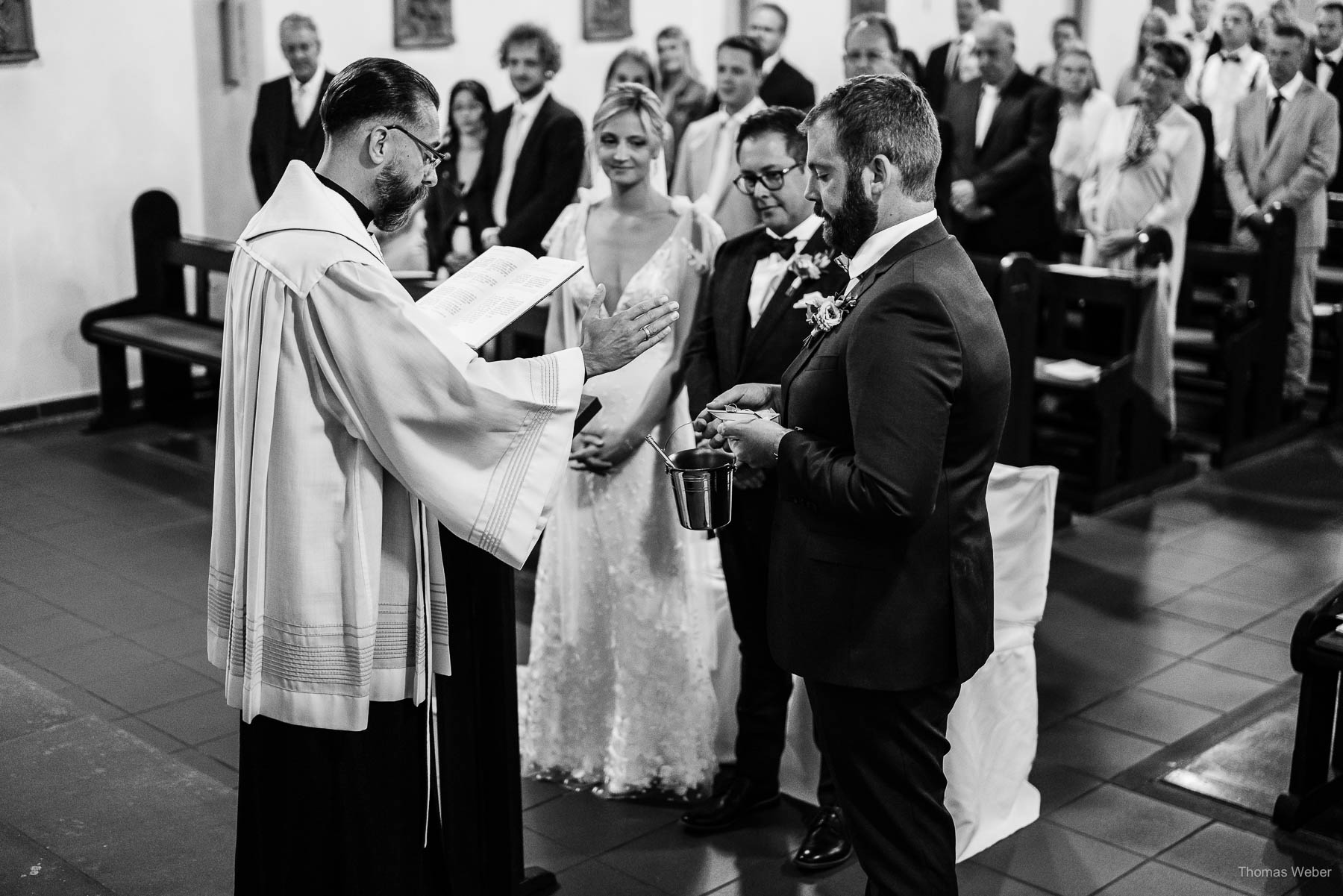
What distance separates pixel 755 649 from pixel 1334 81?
22.9 feet

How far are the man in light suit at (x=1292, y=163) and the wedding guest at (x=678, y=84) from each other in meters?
2.88

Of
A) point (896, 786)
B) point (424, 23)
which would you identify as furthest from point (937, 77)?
point (896, 786)

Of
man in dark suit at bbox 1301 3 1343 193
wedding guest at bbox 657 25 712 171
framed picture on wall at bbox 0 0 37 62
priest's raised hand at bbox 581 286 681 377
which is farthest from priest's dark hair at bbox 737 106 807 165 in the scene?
man in dark suit at bbox 1301 3 1343 193

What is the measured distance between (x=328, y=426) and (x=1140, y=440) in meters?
4.67

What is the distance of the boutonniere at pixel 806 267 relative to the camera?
326 cm

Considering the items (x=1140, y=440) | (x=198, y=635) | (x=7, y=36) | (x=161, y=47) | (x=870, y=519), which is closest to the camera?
(x=870, y=519)

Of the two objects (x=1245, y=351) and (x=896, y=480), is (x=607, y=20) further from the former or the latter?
(x=896, y=480)

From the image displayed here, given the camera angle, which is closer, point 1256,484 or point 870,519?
point 870,519

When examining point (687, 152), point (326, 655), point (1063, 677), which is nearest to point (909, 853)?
point (326, 655)

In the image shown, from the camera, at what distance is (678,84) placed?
29.3 ft

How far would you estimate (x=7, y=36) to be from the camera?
281 inches

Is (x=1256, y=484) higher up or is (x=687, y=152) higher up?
(x=687, y=152)

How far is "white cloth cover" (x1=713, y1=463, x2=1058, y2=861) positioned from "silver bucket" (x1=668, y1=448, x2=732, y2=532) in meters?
0.91

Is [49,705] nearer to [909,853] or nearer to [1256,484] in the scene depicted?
[909,853]
